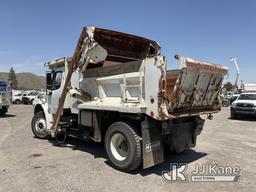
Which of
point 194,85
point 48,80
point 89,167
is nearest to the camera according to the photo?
point 194,85

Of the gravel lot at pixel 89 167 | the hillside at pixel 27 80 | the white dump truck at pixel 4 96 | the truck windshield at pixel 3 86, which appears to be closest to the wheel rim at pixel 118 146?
the gravel lot at pixel 89 167

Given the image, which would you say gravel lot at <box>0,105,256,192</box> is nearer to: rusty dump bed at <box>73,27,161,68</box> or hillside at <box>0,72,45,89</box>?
rusty dump bed at <box>73,27,161,68</box>

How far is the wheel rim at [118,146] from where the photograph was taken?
261 inches

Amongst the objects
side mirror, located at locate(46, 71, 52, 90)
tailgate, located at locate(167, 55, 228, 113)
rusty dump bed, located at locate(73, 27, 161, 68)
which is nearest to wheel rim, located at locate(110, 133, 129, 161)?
tailgate, located at locate(167, 55, 228, 113)

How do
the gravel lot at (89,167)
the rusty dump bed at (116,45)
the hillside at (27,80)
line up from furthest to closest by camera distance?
the hillside at (27,80) < the rusty dump bed at (116,45) < the gravel lot at (89,167)

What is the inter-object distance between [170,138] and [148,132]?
865 mm

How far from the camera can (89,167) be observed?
6695 mm

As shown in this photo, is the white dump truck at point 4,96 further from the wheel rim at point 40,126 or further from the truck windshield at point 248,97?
the truck windshield at point 248,97

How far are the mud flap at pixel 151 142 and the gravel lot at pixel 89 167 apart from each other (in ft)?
1.14

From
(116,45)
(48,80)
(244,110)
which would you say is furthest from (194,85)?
(244,110)

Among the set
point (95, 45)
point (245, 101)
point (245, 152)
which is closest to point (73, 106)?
point (95, 45)

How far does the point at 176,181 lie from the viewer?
5.86 m

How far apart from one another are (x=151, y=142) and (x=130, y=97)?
1.15 metres

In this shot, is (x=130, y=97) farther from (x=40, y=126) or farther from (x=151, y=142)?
(x=40, y=126)
